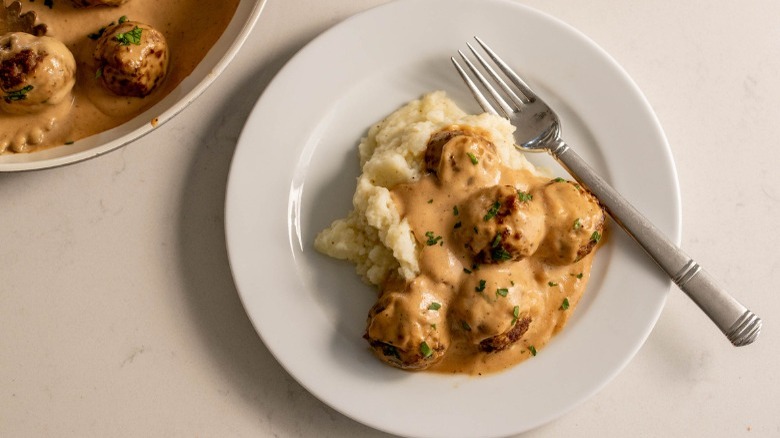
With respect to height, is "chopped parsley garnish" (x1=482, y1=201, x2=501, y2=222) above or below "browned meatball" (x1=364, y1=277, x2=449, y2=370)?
above

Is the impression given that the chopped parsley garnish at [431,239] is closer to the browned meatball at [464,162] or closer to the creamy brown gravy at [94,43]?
the browned meatball at [464,162]

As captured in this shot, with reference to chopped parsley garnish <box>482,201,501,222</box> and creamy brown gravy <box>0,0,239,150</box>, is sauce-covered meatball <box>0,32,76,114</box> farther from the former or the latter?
chopped parsley garnish <box>482,201,501,222</box>

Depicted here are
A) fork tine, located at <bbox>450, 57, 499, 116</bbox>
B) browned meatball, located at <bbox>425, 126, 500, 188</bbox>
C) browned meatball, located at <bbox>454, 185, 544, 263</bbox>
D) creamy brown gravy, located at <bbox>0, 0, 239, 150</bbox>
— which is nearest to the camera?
browned meatball, located at <bbox>454, 185, 544, 263</bbox>

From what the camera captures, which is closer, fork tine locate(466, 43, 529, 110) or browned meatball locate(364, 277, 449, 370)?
browned meatball locate(364, 277, 449, 370)

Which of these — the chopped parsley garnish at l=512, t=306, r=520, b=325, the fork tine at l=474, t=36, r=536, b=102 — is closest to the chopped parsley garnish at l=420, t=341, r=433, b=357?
the chopped parsley garnish at l=512, t=306, r=520, b=325

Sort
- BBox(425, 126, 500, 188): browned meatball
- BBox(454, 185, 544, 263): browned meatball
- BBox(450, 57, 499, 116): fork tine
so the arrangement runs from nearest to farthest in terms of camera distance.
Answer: BBox(454, 185, 544, 263): browned meatball
BBox(425, 126, 500, 188): browned meatball
BBox(450, 57, 499, 116): fork tine

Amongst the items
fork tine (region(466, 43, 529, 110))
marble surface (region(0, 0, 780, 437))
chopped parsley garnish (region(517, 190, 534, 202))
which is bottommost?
marble surface (region(0, 0, 780, 437))

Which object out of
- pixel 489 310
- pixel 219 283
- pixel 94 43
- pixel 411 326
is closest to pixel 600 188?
pixel 489 310

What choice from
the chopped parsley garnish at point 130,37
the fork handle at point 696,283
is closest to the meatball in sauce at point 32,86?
the chopped parsley garnish at point 130,37
